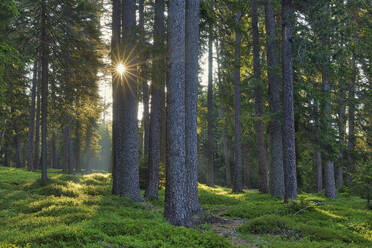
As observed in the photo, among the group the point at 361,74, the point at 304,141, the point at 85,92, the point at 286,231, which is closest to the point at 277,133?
the point at 304,141

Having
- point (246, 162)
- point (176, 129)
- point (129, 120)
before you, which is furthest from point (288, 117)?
point (246, 162)

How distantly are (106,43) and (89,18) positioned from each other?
82.1 inches

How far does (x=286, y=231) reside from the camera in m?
8.56

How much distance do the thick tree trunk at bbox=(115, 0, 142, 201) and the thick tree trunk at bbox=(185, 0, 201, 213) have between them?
9.77ft

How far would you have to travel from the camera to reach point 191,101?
399 inches

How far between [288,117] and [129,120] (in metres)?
7.14

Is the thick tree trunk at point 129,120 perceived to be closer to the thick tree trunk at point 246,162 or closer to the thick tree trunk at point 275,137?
the thick tree trunk at point 275,137

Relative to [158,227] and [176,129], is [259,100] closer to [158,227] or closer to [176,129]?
[176,129]

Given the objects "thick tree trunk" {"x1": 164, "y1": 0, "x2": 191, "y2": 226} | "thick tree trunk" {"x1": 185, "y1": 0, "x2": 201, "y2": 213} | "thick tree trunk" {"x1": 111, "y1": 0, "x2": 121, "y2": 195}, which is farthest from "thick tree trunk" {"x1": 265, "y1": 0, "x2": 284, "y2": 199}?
"thick tree trunk" {"x1": 164, "y1": 0, "x2": 191, "y2": 226}

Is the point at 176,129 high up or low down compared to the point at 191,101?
down

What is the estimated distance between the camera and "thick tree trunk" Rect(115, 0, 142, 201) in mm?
12727

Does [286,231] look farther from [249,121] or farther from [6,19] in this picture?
[6,19]

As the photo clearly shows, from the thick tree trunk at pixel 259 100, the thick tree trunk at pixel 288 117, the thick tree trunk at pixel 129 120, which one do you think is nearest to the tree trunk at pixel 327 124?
the thick tree trunk at pixel 288 117

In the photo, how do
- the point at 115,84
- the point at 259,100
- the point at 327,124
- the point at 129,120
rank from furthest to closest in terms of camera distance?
1. the point at 259,100
2. the point at 327,124
3. the point at 115,84
4. the point at 129,120
